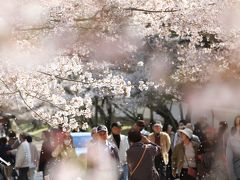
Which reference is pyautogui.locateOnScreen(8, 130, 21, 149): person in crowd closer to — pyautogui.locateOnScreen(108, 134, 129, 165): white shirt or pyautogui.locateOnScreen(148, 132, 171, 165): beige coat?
pyautogui.locateOnScreen(148, 132, 171, 165): beige coat

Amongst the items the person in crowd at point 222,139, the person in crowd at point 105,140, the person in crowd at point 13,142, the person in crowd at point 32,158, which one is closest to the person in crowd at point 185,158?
the person in crowd at point 222,139

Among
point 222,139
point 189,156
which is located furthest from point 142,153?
point 222,139

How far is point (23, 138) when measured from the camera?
12.5 metres

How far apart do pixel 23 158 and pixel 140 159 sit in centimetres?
477

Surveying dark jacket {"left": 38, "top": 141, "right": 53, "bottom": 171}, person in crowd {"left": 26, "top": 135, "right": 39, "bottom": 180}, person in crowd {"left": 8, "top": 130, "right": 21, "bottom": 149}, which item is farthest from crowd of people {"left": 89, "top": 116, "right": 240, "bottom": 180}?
person in crowd {"left": 8, "top": 130, "right": 21, "bottom": 149}

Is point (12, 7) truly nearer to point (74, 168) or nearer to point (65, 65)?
point (65, 65)

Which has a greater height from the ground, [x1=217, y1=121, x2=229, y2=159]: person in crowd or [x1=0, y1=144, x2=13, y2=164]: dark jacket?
[x1=217, y1=121, x2=229, y2=159]: person in crowd

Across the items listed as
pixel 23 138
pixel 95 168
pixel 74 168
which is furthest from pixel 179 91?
pixel 95 168

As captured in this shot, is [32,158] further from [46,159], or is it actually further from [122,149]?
[122,149]

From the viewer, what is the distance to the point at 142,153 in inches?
323

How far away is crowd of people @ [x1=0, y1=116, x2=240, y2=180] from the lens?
8289 mm

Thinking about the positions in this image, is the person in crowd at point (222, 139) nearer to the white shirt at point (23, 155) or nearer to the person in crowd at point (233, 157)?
the person in crowd at point (233, 157)

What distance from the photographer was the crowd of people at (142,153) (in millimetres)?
8289

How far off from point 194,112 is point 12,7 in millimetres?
16075
